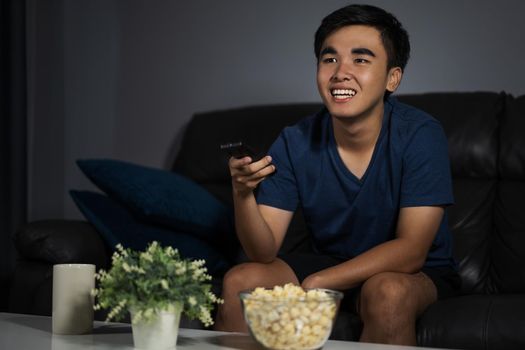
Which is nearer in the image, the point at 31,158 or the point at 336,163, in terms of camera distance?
the point at 336,163

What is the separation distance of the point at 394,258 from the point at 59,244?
965mm

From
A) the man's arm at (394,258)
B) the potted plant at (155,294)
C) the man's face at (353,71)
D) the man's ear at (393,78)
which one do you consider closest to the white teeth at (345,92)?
the man's face at (353,71)

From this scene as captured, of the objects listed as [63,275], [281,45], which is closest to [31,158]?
[281,45]

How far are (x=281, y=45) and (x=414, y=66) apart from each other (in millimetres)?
564

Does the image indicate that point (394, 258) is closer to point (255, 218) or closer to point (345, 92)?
point (255, 218)

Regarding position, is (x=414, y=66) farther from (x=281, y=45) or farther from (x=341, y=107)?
(x=341, y=107)

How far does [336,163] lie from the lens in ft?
6.07

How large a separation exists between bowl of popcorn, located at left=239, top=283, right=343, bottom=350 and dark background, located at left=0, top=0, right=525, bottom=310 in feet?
5.76

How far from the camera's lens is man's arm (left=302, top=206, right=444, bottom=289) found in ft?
5.24

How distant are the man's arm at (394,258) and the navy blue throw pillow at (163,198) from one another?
2.22ft

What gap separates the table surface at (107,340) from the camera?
44.8 inches

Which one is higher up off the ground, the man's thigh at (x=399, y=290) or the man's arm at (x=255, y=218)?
the man's arm at (x=255, y=218)

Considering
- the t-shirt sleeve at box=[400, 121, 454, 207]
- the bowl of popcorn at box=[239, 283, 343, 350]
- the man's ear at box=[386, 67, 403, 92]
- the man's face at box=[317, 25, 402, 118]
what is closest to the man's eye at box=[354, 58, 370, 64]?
the man's face at box=[317, 25, 402, 118]

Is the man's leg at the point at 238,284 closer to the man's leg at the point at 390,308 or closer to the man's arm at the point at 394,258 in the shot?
the man's arm at the point at 394,258
